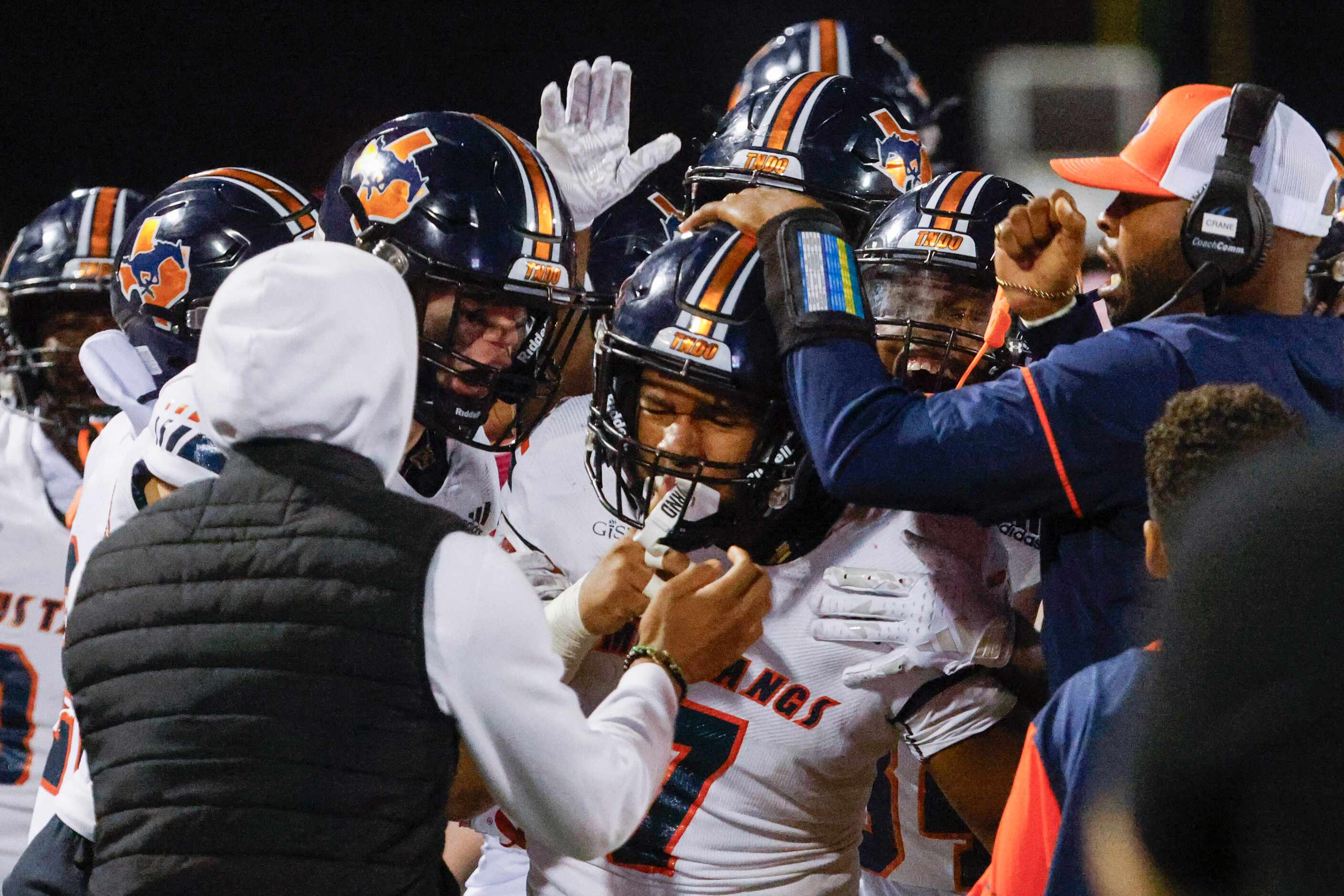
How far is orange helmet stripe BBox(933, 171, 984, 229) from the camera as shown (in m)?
3.04

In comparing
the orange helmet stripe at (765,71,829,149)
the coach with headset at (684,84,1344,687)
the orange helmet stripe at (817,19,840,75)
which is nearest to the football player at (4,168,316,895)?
the coach with headset at (684,84,1344,687)

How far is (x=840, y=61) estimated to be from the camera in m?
5.16

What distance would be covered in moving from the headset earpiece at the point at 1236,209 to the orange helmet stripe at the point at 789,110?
4.46ft

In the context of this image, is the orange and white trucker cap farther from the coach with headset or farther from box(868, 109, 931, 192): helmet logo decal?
box(868, 109, 931, 192): helmet logo decal

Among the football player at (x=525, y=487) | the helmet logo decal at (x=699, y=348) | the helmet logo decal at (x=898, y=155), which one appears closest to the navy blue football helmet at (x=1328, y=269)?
the helmet logo decal at (x=898, y=155)

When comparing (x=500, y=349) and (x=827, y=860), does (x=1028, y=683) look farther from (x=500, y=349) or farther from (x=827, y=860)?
(x=500, y=349)

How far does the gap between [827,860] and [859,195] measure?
1682mm

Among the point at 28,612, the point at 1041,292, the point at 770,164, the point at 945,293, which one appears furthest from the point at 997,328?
the point at 28,612

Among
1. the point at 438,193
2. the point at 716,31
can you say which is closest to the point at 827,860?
the point at 438,193

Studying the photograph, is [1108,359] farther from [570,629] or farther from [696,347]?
[570,629]

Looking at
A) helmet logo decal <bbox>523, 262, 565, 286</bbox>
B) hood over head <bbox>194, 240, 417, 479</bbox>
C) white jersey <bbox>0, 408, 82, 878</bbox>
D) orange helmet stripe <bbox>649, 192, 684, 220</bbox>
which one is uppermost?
hood over head <bbox>194, 240, 417, 479</bbox>

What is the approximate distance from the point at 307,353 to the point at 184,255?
A: 1.52 meters

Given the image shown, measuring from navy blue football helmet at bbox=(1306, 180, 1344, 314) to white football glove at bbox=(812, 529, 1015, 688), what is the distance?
2.13 meters

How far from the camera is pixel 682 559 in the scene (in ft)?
7.37
